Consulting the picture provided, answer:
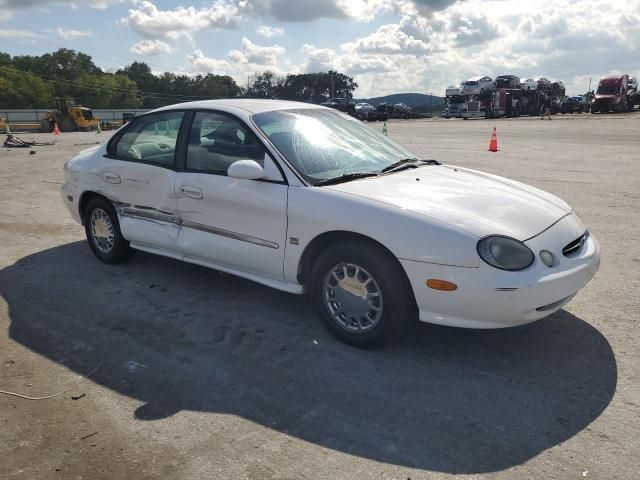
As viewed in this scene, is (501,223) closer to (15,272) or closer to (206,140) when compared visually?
(206,140)

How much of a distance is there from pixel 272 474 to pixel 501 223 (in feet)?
6.47

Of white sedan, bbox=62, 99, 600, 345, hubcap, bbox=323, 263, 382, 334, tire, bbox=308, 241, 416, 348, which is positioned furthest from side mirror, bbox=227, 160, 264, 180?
hubcap, bbox=323, 263, 382, 334

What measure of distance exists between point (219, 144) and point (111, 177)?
55.1 inches

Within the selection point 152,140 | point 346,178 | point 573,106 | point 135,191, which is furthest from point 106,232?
point 573,106

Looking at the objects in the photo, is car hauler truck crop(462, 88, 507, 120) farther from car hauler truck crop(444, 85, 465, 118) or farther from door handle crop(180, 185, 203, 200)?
door handle crop(180, 185, 203, 200)

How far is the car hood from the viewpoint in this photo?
3.27 m

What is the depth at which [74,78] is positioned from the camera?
110 metres

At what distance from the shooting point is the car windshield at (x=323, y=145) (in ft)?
12.9

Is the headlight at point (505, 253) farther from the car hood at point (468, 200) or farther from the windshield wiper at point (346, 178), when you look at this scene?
the windshield wiper at point (346, 178)

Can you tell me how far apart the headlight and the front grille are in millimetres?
396

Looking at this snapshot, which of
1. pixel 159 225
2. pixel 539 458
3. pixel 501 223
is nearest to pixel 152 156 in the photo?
A: pixel 159 225

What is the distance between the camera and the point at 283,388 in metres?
→ 3.16

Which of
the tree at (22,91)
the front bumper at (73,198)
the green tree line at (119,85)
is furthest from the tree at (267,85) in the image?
the front bumper at (73,198)

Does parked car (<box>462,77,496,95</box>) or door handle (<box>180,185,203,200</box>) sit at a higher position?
parked car (<box>462,77,496,95</box>)
